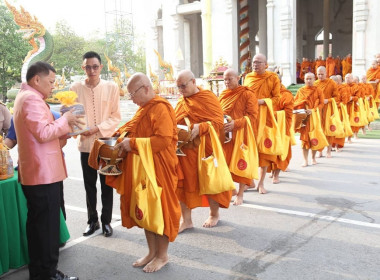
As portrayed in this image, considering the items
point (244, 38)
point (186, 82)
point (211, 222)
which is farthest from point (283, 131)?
point (244, 38)

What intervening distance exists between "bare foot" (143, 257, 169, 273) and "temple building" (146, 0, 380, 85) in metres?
15.2

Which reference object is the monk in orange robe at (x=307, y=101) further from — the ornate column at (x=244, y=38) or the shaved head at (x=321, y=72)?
the ornate column at (x=244, y=38)

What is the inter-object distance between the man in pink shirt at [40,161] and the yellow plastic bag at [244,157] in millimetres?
2361

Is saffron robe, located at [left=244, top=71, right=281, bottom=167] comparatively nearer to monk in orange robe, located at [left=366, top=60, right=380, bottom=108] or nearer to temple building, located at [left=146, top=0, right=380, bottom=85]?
monk in orange robe, located at [left=366, top=60, right=380, bottom=108]

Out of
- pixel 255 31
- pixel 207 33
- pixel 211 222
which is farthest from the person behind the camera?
pixel 255 31

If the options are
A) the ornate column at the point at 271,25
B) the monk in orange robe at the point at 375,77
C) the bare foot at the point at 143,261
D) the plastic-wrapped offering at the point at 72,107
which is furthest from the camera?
the ornate column at the point at 271,25

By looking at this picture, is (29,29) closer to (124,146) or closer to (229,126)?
(229,126)

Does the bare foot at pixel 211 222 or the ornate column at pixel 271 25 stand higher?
the ornate column at pixel 271 25

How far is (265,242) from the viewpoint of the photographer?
3.74 metres

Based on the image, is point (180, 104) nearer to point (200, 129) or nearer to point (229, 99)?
point (200, 129)

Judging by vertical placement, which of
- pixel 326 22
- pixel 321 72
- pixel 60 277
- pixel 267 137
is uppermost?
pixel 326 22

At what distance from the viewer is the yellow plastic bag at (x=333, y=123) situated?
309 inches

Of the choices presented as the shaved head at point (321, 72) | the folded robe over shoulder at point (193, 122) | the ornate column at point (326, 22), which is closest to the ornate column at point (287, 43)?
the ornate column at point (326, 22)

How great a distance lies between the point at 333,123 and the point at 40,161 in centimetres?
647
